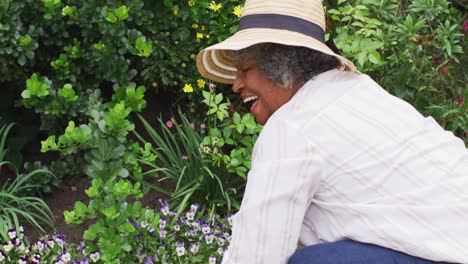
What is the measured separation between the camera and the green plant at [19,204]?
3400 millimetres

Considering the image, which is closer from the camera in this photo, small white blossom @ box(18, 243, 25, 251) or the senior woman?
the senior woman

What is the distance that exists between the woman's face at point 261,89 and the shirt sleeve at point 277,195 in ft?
0.64

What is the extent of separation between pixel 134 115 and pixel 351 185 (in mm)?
Result: 2370

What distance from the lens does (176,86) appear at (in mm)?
4191

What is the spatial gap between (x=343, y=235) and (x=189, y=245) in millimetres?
1281

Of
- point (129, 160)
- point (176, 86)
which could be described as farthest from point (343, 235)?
point (176, 86)

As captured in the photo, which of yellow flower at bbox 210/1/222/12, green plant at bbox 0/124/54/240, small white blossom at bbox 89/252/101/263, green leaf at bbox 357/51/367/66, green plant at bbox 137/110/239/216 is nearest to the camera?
small white blossom at bbox 89/252/101/263

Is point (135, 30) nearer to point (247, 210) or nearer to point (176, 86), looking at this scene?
point (176, 86)

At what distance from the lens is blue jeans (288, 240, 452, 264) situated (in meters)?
2.07

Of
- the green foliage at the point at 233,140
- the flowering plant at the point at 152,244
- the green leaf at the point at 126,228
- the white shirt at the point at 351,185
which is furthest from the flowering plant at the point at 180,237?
the white shirt at the point at 351,185

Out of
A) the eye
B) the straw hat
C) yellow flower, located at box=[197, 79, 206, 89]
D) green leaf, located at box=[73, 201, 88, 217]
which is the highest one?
the straw hat

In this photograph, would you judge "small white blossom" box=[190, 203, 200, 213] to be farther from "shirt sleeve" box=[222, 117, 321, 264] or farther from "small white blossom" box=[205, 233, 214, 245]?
"shirt sleeve" box=[222, 117, 321, 264]

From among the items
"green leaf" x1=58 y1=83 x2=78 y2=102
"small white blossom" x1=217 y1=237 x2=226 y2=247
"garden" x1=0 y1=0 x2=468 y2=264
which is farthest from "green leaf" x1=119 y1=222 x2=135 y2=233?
"green leaf" x1=58 y1=83 x2=78 y2=102

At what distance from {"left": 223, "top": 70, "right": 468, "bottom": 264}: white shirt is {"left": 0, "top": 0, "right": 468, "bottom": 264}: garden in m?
0.93
